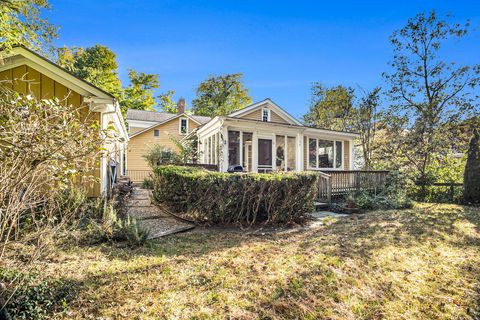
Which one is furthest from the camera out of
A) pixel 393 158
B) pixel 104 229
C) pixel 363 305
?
pixel 393 158

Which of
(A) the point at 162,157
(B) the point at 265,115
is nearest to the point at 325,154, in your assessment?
(B) the point at 265,115

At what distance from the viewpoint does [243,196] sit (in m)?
6.05

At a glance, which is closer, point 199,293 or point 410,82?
point 199,293

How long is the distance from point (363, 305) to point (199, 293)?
195 centimetres

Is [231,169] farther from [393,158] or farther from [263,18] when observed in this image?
[393,158]

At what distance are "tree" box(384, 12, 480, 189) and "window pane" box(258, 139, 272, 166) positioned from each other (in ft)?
23.1

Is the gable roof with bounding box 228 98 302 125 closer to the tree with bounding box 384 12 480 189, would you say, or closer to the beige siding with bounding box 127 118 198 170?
the tree with bounding box 384 12 480 189

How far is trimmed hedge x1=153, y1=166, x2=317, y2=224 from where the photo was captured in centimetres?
594

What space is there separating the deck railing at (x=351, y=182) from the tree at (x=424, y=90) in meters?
2.58

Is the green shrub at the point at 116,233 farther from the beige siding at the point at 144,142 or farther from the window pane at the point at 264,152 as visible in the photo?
the beige siding at the point at 144,142

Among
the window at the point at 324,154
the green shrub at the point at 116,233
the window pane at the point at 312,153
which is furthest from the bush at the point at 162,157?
the green shrub at the point at 116,233

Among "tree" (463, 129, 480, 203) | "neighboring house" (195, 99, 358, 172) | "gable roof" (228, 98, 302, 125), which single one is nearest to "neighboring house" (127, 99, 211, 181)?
"neighboring house" (195, 99, 358, 172)

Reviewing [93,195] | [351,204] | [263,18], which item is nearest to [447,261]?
[351,204]

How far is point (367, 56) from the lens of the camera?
16094 mm
